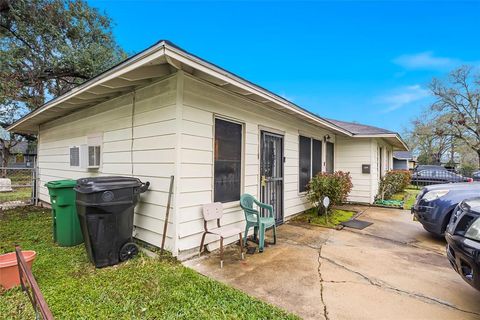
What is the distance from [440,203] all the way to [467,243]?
2.81 m

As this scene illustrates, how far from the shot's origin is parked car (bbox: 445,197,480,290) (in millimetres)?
1819

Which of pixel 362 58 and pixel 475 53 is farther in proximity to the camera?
pixel 475 53

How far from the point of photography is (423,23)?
895 cm

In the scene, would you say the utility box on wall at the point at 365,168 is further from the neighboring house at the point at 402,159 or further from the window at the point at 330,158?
the neighboring house at the point at 402,159

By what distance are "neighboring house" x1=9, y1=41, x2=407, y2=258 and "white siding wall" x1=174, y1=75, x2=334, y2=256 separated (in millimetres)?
14

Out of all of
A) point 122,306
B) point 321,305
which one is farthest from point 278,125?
point 122,306

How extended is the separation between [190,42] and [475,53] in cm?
2360

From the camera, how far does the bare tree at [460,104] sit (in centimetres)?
2269

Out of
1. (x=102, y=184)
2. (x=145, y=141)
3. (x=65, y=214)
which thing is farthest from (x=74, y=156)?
(x=102, y=184)

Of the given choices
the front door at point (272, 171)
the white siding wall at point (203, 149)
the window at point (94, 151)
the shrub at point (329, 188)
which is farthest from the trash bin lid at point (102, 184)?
the shrub at point (329, 188)

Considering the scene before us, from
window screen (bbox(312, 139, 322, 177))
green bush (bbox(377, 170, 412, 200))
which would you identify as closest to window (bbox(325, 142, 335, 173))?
window screen (bbox(312, 139, 322, 177))

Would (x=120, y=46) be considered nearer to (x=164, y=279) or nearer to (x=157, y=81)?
(x=157, y=81)

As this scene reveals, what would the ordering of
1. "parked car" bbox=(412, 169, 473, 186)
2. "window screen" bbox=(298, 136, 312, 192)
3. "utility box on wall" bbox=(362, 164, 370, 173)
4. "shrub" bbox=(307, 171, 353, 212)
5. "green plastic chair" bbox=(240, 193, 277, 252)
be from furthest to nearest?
"parked car" bbox=(412, 169, 473, 186) < "utility box on wall" bbox=(362, 164, 370, 173) < "window screen" bbox=(298, 136, 312, 192) < "shrub" bbox=(307, 171, 353, 212) < "green plastic chair" bbox=(240, 193, 277, 252)

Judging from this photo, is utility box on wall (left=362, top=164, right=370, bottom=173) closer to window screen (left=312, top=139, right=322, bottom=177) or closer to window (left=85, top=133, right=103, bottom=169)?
window screen (left=312, top=139, right=322, bottom=177)
